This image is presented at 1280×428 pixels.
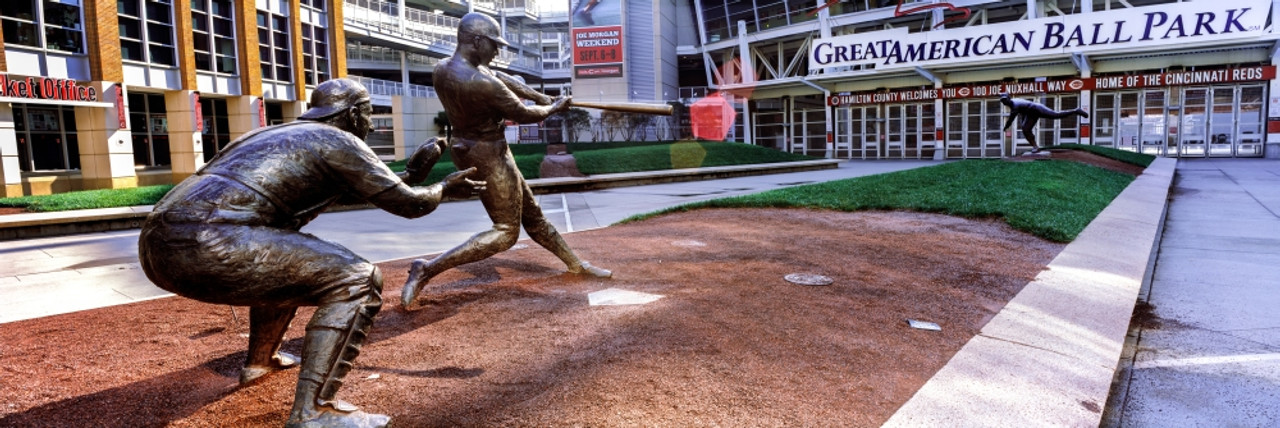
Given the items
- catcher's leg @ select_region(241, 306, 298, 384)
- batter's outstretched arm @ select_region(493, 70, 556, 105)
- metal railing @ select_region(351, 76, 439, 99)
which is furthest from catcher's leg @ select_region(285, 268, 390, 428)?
metal railing @ select_region(351, 76, 439, 99)

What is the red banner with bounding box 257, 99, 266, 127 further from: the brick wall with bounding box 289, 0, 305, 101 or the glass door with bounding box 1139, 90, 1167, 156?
the glass door with bounding box 1139, 90, 1167, 156

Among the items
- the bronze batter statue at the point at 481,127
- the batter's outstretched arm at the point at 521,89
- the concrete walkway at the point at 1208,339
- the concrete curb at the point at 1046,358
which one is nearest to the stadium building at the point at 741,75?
the batter's outstretched arm at the point at 521,89

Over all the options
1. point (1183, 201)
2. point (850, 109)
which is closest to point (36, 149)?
point (1183, 201)

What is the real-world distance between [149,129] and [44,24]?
6.60 m

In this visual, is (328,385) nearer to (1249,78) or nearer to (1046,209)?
(1046,209)

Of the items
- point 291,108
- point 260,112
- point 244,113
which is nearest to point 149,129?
point 244,113

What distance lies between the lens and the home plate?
4773 mm

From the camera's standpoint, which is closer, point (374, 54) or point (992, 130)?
point (992, 130)

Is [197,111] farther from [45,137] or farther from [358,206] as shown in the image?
[358,206]

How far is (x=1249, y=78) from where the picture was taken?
90.4ft

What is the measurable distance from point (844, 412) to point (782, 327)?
121 cm

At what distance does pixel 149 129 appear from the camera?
25.2m

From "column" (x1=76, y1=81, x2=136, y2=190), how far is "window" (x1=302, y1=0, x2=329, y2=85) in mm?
10146

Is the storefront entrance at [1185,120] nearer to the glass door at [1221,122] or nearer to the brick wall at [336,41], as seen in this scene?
the glass door at [1221,122]
